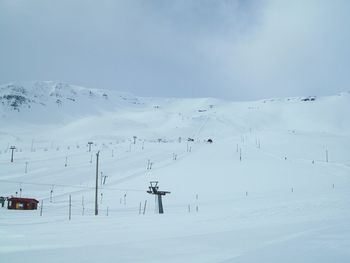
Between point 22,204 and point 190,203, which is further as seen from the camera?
point 190,203

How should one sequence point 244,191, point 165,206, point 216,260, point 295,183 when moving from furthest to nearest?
point 295,183, point 244,191, point 165,206, point 216,260

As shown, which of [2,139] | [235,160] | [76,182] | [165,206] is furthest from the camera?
[2,139]

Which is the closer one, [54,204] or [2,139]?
[54,204]

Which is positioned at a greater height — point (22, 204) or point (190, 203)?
point (190, 203)

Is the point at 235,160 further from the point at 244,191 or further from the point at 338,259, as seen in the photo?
the point at 338,259

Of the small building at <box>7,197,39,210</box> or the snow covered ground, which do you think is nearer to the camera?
the snow covered ground

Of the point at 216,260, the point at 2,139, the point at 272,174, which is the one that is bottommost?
the point at 216,260

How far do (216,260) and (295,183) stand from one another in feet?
148

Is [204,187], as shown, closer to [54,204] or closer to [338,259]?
[54,204]

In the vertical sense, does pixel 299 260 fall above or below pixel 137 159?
below

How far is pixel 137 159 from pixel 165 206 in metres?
36.9

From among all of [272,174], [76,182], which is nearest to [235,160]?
[272,174]

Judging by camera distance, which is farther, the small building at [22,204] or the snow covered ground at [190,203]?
the small building at [22,204]

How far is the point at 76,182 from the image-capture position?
57.7m
